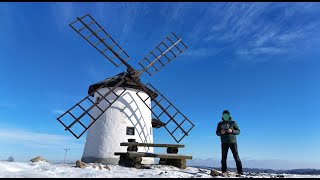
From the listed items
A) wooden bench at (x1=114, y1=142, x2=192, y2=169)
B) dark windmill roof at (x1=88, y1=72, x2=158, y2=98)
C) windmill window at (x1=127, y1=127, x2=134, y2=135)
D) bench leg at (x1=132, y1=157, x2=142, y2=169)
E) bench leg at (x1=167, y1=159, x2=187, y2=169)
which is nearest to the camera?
bench leg at (x1=132, y1=157, x2=142, y2=169)

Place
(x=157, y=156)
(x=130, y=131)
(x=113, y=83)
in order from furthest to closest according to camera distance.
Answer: (x=113, y=83)
(x=130, y=131)
(x=157, y=156)

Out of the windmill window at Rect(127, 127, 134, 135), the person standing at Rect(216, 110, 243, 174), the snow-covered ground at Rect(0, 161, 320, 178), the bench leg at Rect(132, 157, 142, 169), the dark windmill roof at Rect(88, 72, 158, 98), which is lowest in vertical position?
the snow-covered ground at Rect(0, 161, 320, 178)

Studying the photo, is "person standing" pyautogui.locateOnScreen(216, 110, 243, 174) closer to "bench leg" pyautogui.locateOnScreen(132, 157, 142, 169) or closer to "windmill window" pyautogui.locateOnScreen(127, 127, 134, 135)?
"bench leg" pyautogui.locateOnScreen(132, 157, 142, 169)

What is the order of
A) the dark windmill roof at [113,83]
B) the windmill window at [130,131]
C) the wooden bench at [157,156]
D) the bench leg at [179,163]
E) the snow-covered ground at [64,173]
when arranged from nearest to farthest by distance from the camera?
1. the snow-covered ground at [64,173]
2. the wooden bench at [157,156]
3. the bench leg at [179,163]
4. the windmill window at [130,131]
5. the dark windmill roof at [113,83]

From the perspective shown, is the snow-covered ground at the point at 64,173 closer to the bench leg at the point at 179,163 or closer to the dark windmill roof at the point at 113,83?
the bench leg at the point at 179,163

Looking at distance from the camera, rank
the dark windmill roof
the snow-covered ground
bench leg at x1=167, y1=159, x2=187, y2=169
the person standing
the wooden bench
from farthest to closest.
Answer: the dark windmill roof → bench leg at x1=167, y1=159, x2=187, y2=169 → the wooden bench → the person standing → the snow-covered ground

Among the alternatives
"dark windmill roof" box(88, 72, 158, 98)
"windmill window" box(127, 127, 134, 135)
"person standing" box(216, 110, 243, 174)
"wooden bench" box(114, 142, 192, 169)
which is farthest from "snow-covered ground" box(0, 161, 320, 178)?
"dark windmill roof" box(88, 72, 158, 98)

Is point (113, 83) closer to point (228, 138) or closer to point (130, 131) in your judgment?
point (130, 131)

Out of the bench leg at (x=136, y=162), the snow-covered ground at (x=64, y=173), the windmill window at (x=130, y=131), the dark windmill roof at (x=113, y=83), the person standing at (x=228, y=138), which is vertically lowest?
the snow-covered ground at (x=64, y=173)

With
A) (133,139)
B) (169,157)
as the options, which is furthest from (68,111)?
(169,157)

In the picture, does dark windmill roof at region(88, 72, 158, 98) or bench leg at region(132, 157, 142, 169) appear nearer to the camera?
bench leg at region(132, 157, 142, 169)

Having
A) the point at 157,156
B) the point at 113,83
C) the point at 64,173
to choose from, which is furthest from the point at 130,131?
the point at 64,173

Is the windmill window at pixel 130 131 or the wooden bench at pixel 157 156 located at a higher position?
the windmill window at pixel 130 131

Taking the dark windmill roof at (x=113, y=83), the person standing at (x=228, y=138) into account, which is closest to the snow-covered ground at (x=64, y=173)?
the person standing at (x=228, y=138)
